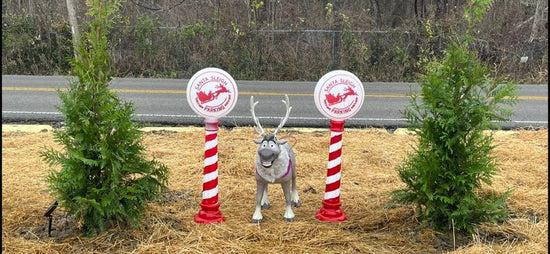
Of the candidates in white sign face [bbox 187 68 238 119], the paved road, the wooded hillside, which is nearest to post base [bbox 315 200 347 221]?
white sign face [bbox 187 68 238 119]

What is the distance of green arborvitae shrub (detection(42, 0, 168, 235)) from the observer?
4.09 meters

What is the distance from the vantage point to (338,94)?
4531mm

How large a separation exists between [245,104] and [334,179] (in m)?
6.35

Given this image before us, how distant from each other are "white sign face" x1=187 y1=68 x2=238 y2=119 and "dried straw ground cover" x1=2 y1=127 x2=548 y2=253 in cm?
103

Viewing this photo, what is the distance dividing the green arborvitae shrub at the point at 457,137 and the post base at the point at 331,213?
77 cm

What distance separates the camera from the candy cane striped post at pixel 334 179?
4633 millimetres

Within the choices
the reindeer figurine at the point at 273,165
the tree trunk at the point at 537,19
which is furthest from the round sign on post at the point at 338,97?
the tree trunk at the point at 537,19

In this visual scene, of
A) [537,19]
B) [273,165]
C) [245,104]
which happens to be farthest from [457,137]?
[537,19]

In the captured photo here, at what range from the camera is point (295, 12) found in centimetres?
1980

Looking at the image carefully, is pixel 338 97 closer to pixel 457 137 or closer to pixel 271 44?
pixel 457 137

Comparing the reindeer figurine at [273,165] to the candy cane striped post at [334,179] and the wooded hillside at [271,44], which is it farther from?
the wooded hillside at [271,44]

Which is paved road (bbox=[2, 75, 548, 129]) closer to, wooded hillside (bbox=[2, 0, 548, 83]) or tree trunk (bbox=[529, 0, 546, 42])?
wooded hillside (bbox=[2, 0, 548, 83])

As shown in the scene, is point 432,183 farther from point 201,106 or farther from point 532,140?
point 532,140

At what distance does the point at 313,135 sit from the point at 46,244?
463 cm
